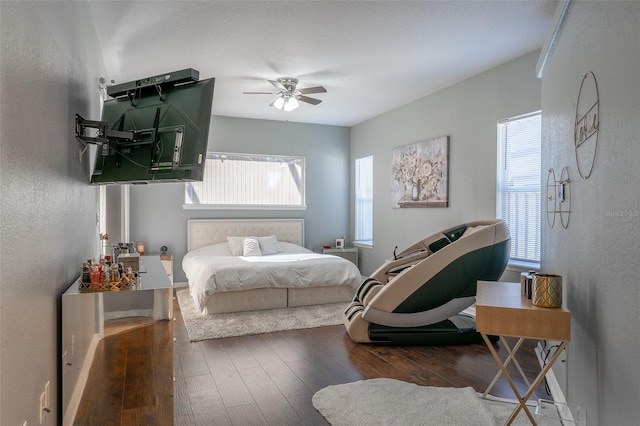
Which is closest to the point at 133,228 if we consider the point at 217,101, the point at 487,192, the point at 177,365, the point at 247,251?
the point at 247,251

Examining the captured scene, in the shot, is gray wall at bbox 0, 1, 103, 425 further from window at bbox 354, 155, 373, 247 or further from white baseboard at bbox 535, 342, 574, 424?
window at bbox 354, 155, 373, 247

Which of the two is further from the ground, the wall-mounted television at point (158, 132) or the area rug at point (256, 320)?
the wall-mounted television at point (158, 132)

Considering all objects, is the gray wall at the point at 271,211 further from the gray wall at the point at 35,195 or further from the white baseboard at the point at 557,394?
the white baseboard at the point at 557,394

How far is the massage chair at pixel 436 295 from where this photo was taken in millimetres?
3867

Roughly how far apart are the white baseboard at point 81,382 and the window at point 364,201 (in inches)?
213

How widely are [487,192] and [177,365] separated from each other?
11.7ft

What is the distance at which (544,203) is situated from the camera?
3.35 m

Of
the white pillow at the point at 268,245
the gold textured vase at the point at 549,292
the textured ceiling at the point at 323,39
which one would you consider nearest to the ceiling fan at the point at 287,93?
the textured ceiling at the point at 323,39

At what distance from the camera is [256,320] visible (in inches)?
186

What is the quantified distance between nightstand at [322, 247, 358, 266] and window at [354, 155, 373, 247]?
0.22 m

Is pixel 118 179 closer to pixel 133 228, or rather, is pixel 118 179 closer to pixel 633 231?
pixel 633 231

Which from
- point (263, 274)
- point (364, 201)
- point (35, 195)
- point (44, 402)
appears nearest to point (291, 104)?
point (263, 274)

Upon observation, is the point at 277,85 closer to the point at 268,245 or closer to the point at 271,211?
the point at 268,245

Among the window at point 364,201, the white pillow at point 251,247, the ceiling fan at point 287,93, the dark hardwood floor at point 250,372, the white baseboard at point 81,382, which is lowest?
the dark hardwood floor at point 250,372
